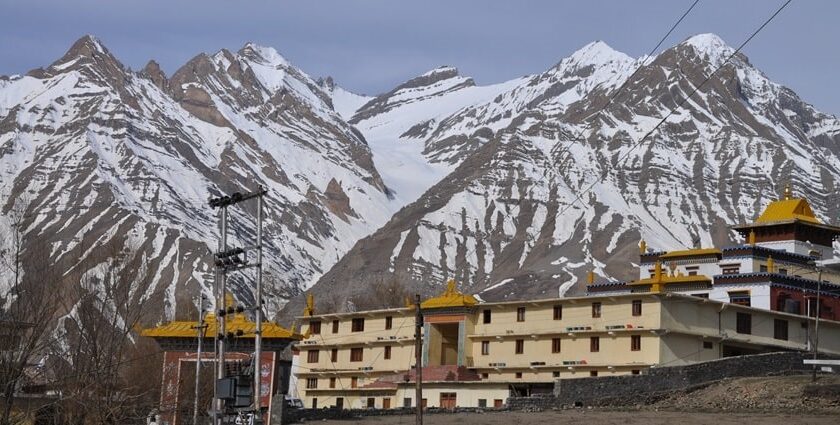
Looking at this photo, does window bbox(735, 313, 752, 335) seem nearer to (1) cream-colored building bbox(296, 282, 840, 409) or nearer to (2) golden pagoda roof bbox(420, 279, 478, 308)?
(1) cream-colored building bbox(296, 282, 840, 409)

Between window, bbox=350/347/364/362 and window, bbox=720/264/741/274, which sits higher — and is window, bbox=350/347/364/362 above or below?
below

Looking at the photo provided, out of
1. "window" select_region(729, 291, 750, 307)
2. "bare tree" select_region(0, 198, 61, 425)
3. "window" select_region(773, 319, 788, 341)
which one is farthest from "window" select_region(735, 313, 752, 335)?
"bare tree" select_region(0, 198, 61, 425)

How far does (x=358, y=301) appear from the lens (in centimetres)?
19825

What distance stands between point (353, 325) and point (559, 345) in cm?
1655

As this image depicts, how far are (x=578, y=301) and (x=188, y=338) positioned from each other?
21416 millimetres

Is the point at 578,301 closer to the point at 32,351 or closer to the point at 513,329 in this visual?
the point at 513,329

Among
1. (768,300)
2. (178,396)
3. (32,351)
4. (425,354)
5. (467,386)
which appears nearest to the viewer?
(32,351)

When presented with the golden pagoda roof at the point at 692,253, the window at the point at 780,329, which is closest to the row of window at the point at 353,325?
the window at the point at 780,329

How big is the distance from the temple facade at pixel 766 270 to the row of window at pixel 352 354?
16.4 meters

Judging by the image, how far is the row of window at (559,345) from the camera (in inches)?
3098

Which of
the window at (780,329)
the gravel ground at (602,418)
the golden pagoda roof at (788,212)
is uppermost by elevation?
the golden pagoda roof at (788,212)

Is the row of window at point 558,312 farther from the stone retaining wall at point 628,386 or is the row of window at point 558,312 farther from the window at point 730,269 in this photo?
the window at point 730,269

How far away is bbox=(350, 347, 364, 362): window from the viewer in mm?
92375

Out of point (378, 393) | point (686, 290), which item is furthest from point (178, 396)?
point (686, 290)
